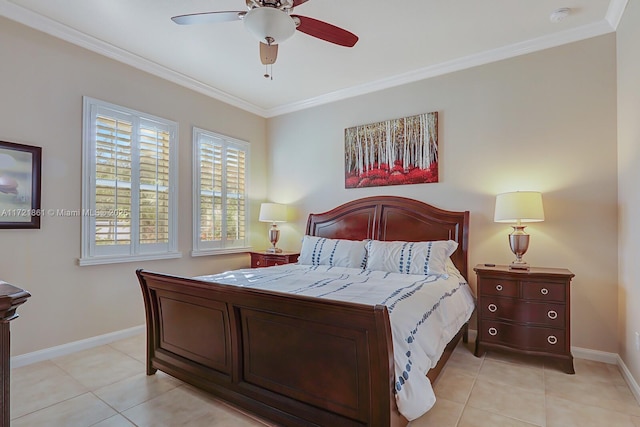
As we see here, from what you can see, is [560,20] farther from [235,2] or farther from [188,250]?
[188,250]

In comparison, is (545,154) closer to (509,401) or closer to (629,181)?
(629,181)

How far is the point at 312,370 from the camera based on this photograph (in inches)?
70.5

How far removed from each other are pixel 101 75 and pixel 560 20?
4.28 m

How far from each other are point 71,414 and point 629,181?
4238 millimetres

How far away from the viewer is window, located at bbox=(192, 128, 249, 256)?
4188 mm

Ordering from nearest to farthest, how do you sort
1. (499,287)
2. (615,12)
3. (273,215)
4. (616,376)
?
(616,376) → (615,12) → (499,287) → (273,215)

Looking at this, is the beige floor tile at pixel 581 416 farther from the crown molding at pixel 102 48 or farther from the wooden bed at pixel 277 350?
the crown molding at pixel 102 48

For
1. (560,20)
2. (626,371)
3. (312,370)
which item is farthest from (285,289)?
(560,20)

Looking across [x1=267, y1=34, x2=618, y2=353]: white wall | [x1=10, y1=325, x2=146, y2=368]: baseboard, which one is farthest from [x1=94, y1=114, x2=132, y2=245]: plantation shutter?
[x1=267, y1=34, x2=618, y2=353]: white wall

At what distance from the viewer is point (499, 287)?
290 centimetres

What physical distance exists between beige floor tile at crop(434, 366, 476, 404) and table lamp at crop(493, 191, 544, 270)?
41.6 inches

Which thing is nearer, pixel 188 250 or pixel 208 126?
pixel 188 250

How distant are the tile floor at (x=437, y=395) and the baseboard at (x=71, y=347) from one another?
2.7 inches

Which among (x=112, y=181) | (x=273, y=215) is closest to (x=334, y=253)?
(x=273, y=215)
